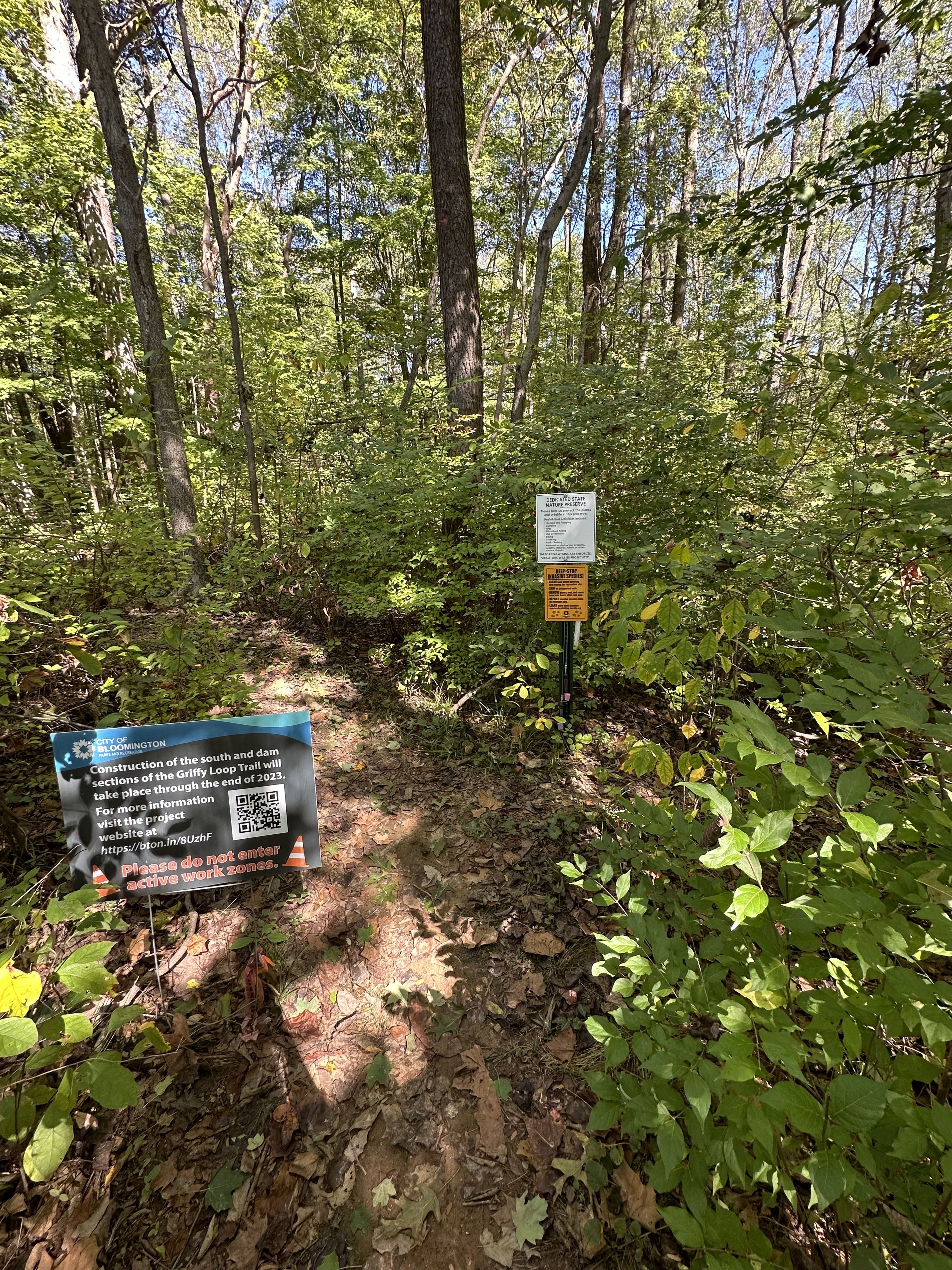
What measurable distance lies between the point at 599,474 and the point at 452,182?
3.02 metres

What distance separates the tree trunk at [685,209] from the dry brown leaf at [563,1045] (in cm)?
893

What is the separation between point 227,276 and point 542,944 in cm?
713

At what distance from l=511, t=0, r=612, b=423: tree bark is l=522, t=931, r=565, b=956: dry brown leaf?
4.24 meters

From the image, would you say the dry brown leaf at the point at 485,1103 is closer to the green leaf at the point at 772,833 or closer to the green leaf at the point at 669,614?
the green leaf at the point at 772,833

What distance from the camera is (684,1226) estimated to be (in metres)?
1.14

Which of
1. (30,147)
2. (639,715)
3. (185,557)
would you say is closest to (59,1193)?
(185,557)

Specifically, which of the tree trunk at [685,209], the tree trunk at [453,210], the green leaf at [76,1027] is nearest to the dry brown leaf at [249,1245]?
the green leaf at [76,1027]

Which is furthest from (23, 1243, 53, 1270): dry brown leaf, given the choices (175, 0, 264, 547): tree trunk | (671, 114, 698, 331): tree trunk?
(671, 114, 698, 331): tree trunk

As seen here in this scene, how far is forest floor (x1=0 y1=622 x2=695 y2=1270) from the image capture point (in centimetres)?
165

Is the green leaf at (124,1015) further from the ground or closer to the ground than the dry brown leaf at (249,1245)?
further from the ground

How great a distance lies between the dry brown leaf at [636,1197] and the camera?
167 cm

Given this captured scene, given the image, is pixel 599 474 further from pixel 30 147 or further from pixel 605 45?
pixel 30 147

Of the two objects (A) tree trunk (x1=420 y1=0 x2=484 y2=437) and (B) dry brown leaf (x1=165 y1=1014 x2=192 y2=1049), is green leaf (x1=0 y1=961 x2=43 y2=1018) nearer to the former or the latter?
(B) dry brown leaf (x1=165 y1=1014 x2=192 y2=1049)

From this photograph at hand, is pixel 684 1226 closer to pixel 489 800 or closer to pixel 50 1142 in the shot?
pixel 50 1142
